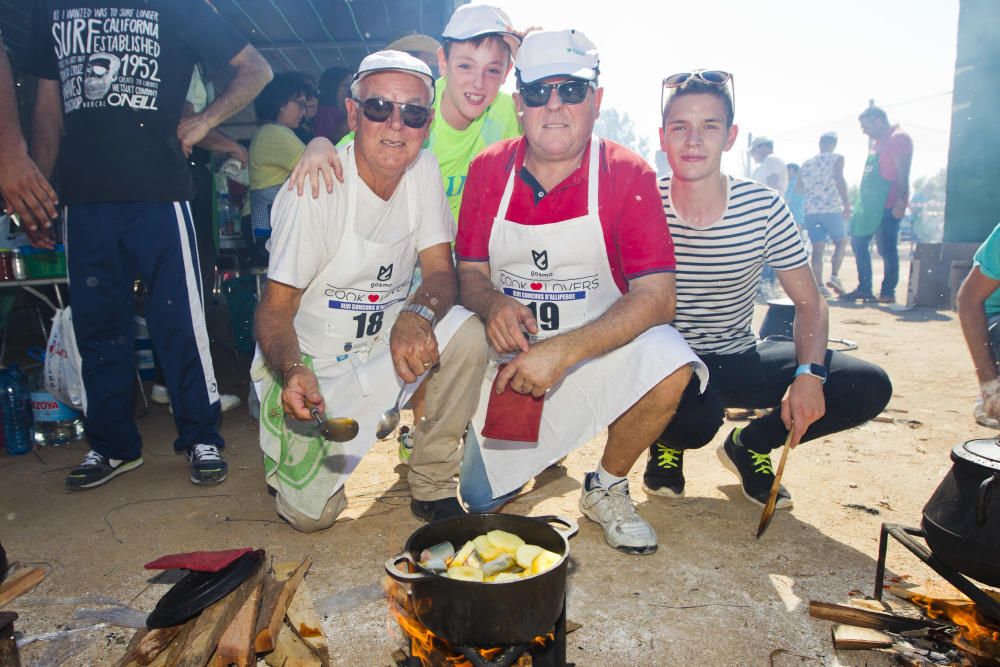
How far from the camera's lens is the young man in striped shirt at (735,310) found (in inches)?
114

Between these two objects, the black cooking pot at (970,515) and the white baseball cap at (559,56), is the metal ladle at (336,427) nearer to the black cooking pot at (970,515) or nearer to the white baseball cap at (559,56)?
the white baseball cap at (559,56)

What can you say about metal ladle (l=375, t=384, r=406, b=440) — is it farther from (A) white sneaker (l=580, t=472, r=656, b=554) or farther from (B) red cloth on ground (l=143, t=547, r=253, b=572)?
(A) white sneaker (l=580, t=472, r=656, b=554)

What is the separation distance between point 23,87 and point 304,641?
8.83m

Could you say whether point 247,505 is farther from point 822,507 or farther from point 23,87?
point 23,87

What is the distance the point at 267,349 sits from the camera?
2.64 m

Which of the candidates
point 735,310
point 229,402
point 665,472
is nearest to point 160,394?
point 229,402

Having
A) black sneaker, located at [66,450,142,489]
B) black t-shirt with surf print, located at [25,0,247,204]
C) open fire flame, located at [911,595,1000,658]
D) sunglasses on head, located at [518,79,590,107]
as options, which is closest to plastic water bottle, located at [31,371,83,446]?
black sneaker, located at [66,450,142,489]

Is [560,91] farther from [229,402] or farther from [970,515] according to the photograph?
[229,402]

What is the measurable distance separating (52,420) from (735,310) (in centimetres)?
414

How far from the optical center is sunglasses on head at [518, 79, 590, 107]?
2789mm

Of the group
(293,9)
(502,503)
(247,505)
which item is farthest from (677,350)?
(293,9)

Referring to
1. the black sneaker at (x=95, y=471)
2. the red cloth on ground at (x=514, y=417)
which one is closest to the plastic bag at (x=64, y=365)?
the black sneaker at (x=95, y=471)

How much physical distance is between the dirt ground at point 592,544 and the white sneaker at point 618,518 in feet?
0.18

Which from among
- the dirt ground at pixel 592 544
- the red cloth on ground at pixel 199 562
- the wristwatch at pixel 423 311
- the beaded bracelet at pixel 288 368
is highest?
the wristwatch at pixel 423 311
